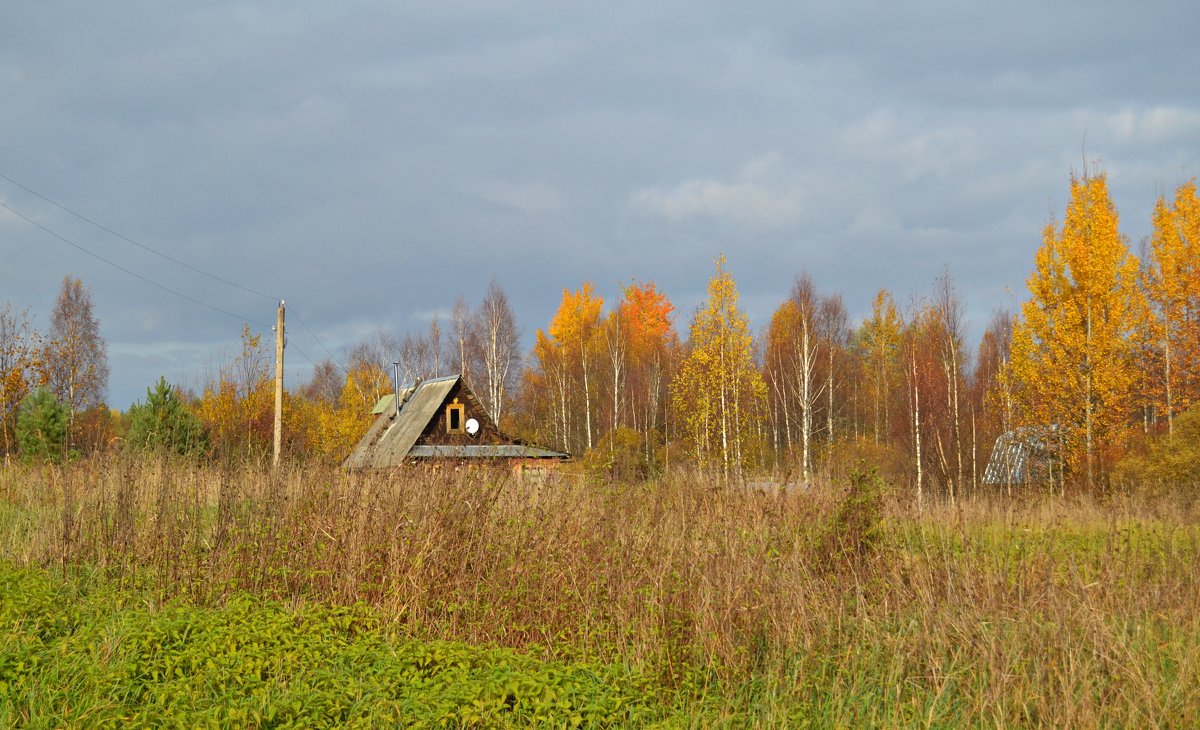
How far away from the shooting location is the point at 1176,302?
24.1 metres

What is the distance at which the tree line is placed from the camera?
2158 cm

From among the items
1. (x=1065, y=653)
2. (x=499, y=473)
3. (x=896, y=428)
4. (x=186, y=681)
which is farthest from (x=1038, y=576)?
(x=896, y=428)

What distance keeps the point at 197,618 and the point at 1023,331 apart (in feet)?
71.0

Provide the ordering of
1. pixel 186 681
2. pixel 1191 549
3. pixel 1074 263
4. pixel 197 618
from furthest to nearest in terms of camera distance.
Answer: pixel 1074 263
pixel 1191 549
pixel 197 618
pixel 186 681

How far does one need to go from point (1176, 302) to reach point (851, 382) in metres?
17.7

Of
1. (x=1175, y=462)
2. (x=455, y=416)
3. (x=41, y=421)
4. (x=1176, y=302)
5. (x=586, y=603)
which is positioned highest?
(x=1176, y=302)

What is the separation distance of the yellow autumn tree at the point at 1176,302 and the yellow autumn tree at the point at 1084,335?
1.86m

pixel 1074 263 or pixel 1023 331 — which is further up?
pixel 1074 263

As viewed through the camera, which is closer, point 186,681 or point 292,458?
point 186,681

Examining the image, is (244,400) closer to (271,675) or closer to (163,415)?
(163,415)

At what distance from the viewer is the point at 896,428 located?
3022cm

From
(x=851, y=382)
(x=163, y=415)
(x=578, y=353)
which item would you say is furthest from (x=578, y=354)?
(x=163, y=415)

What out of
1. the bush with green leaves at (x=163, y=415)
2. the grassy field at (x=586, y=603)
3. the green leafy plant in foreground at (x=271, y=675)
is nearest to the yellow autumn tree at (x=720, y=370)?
the bush with green leaves at (x=163, y=415)

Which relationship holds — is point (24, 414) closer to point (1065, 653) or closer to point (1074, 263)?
point (1065, 653)
